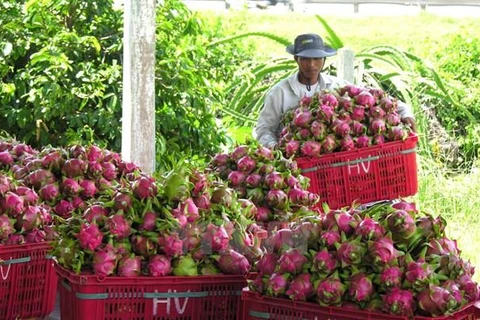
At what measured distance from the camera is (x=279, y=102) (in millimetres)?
5363

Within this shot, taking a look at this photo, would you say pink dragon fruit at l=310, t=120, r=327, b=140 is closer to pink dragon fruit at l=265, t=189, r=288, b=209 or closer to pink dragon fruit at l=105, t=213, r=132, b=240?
pink dragon fruit at l=265, t=189, r=288, b=209

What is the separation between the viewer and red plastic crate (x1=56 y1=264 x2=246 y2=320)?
2.68 m

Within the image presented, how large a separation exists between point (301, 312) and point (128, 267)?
1.72 feet

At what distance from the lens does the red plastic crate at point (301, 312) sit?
2.41 metres

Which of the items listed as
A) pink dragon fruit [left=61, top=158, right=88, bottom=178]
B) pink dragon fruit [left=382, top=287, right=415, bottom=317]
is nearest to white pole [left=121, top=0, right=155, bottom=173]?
pink dragon fruit [left=61, top=158, right=88, bottom=178]

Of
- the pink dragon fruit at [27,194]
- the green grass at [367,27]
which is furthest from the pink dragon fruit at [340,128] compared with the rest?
the green grass at [367,27]

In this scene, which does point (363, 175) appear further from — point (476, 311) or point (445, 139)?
point (445, 139)

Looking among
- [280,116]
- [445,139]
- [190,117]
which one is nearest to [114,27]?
[190,117]

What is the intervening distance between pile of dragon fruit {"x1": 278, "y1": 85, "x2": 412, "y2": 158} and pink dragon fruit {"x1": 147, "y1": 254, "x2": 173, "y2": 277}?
1.85m

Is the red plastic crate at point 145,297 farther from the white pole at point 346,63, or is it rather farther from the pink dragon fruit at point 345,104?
the white pole at point 346,63

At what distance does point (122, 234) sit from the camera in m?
2.76

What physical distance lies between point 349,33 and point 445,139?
21.8ft

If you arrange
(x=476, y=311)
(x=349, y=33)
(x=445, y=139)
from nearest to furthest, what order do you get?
(x=476, y=311)
(x=445, y=139)
(x=349, y=33)

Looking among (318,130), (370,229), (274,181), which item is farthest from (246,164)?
(370,229)
